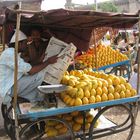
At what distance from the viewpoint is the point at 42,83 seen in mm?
4422

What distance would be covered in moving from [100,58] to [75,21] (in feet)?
15.6

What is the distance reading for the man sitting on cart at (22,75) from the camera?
13.4 feet

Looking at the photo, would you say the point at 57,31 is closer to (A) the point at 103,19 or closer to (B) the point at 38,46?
(B) the point at 38,46

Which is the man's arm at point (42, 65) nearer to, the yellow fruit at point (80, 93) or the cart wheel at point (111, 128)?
the yellow fruit at point (80, 93)

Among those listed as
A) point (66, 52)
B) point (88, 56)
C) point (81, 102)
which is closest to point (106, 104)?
point (81, 102)

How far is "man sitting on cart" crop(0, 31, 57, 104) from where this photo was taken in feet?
13.4

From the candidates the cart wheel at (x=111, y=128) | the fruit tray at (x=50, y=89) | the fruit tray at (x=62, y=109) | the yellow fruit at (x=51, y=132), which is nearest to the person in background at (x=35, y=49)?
the fruit tray at (x=50, y=89)

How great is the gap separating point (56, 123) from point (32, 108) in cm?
52

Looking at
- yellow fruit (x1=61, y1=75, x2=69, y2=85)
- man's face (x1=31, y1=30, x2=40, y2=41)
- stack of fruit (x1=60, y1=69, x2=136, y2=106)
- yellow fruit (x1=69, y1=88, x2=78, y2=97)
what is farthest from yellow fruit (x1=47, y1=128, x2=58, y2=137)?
man's face (x1=31, y1=30, x2=40, y2=41)

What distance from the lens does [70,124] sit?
4.47 metres

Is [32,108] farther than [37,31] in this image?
No

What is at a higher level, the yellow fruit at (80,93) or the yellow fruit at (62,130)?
the yellow fruit at (80,93)

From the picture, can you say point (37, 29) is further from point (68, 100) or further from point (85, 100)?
point (85, 100)

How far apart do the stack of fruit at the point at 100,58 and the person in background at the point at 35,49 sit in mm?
3624
